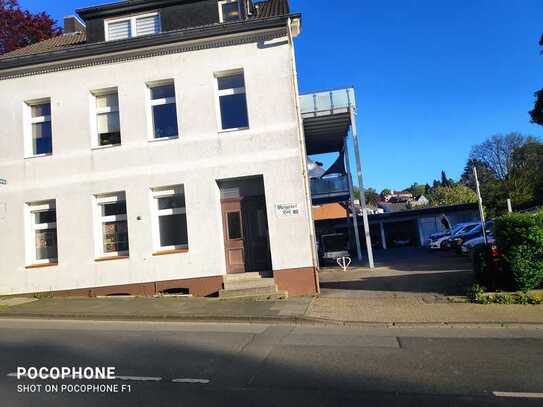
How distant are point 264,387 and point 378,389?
128cm

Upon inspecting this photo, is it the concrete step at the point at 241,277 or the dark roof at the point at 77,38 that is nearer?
the concrete step at the point at 241,277

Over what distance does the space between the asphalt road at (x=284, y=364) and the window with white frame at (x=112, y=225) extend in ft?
15.0

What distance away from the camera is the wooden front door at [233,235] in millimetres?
12945

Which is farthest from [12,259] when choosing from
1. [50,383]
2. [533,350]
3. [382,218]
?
[382,218]

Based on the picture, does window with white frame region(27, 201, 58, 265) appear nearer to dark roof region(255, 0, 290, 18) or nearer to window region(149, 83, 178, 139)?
window region(149, 83, 178, 139)

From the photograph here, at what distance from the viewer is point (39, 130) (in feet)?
45.9

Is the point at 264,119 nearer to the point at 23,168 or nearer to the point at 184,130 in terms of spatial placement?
the point at 184,130

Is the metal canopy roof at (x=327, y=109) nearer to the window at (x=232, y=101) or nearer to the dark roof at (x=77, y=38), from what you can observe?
the dark roof at (x=77, y=38)

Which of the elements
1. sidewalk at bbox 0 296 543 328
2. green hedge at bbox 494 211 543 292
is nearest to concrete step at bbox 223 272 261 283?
sidewalk at bbox 0 296 543 328

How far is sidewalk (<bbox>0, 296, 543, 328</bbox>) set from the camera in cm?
872

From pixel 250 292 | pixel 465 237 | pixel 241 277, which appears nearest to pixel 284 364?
pixel 250 292

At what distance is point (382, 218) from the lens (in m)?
43.4

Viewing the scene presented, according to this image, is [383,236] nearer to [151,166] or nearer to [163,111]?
[163,111]

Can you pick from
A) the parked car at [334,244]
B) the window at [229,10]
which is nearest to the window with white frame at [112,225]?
the window at [229,10]
